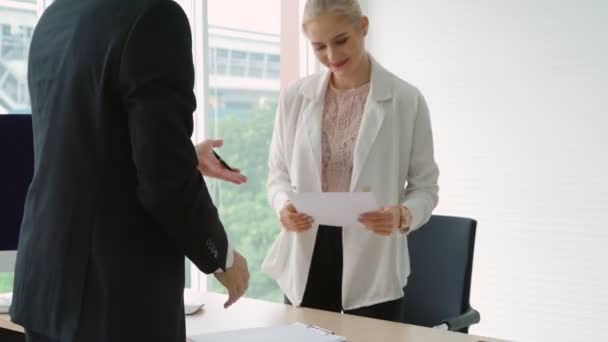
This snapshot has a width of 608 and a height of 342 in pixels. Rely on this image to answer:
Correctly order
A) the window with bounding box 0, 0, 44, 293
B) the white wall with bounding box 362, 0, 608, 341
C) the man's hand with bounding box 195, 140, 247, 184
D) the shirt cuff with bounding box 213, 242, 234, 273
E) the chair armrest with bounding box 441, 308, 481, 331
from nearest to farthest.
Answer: the shirt cuff with bounding box 213, 242, 234, 273 → the man's hand with bounding box 195, 140, 247, 184 → the chair armrest with bounding box 441, 308, 481, 331 → the window with bounding box 0, 0, 44, 293 → the white wall with bounding box 362, 0, 608, 341

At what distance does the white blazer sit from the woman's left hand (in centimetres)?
8

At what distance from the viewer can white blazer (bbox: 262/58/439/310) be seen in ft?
6.85

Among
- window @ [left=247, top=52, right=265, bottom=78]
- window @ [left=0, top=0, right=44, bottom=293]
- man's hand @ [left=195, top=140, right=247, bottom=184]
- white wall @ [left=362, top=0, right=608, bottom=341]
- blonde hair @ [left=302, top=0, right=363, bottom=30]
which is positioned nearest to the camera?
man's hand @ [left=195, top=140, right=247, bottom=184]

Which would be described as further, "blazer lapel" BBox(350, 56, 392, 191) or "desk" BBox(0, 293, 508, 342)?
"blazer lapel" BBox(350, 56, 392, 191)

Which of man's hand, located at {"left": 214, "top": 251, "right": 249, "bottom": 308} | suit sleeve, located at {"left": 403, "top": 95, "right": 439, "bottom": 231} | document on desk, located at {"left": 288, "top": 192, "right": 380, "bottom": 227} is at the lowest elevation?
man's hand, located at {"left": 214, "top": 251, "right": 249, "bottom": 308}

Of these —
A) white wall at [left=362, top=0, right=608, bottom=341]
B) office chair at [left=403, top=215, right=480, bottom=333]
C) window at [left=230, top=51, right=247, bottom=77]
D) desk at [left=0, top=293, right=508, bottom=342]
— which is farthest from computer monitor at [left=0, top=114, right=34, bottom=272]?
white wall at [left=362, top=0, right=608, bottom=341]

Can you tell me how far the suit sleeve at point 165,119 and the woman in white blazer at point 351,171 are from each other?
0.84 meters

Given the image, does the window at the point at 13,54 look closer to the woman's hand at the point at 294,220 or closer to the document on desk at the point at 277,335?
the woman's hand at the point at 294,220

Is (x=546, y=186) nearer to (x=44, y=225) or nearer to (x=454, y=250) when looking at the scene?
(x=454, y=250)

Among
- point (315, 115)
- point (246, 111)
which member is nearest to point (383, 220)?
point (315, 115)

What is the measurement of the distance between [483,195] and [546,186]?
14.1 inches

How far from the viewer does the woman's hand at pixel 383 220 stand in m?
1.95

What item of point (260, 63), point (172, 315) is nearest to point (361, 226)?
point (172, 315)

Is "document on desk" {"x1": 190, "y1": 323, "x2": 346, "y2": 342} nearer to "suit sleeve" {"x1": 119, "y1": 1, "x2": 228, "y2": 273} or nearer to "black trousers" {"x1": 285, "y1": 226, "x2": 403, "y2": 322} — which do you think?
"black trousers" {"x1": 285, "y1": 226, "x2": 403, "y2": 322}
